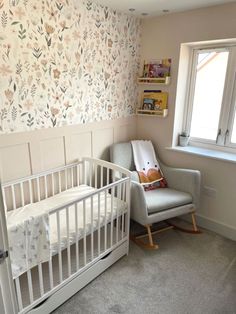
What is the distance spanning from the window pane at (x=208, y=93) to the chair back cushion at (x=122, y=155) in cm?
86

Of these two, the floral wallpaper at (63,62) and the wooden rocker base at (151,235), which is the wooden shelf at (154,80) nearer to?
the floral wallpaper at (63,62)

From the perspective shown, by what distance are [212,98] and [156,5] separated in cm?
115

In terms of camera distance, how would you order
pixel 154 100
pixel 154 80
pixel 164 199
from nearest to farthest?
pixel 164 199 < pixel 154 80 < pixel 154 100

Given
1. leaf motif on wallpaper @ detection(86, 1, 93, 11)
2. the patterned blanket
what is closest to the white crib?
the patterned blanket

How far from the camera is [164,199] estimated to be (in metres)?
2.43

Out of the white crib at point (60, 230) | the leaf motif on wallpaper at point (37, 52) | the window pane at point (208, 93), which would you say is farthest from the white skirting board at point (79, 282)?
the leaf motif on wallpaper at point (37, 52)

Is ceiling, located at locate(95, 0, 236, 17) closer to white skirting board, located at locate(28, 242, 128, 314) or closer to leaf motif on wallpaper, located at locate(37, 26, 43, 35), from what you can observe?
leaf motif on wallpaper, located at locate(37, 26, 43, 35)

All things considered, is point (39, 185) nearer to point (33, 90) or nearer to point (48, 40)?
point (33, 90)

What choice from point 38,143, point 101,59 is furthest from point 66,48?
point 38,143

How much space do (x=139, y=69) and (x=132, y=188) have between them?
5.19ft

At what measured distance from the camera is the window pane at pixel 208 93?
2611mm

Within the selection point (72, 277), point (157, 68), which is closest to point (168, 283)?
point (72, 277)

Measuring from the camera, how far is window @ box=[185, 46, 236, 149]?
2545mm

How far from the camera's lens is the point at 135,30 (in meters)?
2.82
